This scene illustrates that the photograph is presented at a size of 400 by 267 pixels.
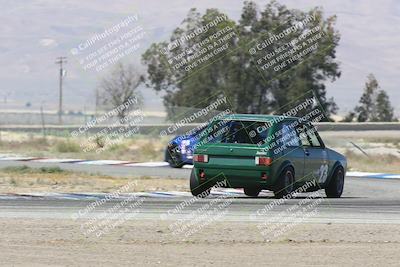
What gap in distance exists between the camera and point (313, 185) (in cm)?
1945

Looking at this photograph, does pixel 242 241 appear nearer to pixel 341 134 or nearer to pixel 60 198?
pixel 60 198

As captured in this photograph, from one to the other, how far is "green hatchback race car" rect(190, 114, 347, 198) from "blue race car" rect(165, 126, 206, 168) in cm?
854

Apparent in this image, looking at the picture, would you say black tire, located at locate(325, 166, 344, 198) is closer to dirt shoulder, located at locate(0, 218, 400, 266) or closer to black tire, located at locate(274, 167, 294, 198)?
black tire, located at locate(274, 167, 294, 198)

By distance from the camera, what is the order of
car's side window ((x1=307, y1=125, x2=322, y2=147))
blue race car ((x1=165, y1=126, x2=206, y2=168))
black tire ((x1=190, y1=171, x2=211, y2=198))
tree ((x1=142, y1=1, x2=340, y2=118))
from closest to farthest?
black tire ((x1=190, y1=171, x2=211, y2=198)) < car's side window ((x1=307, y1=125, x2=322, y2=147)) < blue race car ((x1=165, y1=126, x2=206, y2=168)) < tree ((x1=142, y1=1, x2=340, y2=118))

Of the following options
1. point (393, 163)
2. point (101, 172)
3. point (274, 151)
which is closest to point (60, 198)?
point (274, 151)

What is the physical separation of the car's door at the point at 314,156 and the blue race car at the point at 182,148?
310 inches

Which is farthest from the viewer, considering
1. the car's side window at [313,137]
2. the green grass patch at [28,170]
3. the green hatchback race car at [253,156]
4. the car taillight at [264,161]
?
the green grass patch at [28,170]

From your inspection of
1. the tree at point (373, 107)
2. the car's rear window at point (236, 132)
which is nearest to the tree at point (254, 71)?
the tree at point (373, 107)

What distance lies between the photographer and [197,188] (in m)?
18.8

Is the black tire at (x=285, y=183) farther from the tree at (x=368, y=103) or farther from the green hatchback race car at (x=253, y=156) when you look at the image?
the tree at (x=368, y=103)

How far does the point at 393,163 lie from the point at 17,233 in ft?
89.2

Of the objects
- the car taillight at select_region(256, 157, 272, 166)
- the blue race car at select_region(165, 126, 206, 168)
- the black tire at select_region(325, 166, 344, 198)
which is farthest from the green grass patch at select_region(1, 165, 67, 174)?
the car taillight at select_region(256, 157, 272, 166)

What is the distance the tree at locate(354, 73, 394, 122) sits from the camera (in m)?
85.8

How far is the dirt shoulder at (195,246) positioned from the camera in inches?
429
